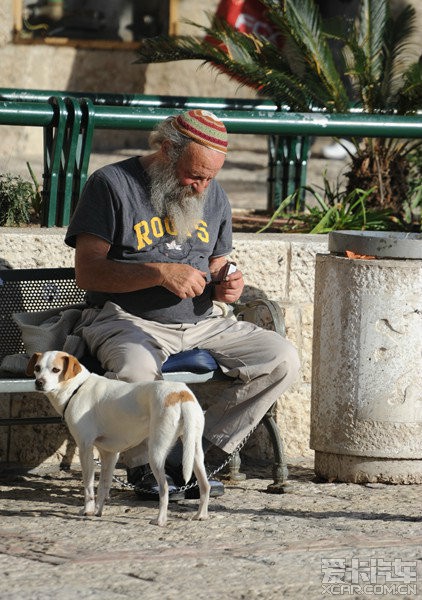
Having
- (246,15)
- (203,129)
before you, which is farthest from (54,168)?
(246,15)

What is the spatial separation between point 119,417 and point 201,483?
399 millimetres

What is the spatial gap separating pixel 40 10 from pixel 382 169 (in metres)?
7.31

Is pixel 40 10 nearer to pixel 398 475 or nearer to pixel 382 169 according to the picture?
pixel 382 169

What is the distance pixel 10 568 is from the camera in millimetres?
4109

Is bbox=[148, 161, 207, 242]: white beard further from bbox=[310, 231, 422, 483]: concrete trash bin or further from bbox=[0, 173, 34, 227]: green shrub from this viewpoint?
bbox=[0, 173, 34, 227]: green shrub

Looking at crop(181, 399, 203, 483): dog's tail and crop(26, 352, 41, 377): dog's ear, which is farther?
crop(26, 352, 41, 377): dog's ear

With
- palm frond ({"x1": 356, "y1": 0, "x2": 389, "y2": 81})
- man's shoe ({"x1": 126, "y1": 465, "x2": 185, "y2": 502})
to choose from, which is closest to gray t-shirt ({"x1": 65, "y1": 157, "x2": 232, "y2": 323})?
man's shoe ({"x1": 126, "y1": 465, "x2": 185, "y2": 502})

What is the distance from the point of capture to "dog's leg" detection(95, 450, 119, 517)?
4.79 metres

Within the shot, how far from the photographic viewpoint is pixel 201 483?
4.73 meters

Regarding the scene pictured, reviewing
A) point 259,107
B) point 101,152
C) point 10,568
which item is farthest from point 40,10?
point 10,568

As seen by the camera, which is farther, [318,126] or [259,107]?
[259,107]

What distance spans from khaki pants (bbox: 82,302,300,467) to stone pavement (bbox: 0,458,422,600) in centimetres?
30

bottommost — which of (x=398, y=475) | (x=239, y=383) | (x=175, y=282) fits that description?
(x=398, y=475)

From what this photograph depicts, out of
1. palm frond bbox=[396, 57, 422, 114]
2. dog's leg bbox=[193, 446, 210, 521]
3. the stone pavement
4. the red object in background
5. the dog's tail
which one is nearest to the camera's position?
the stone pavement
